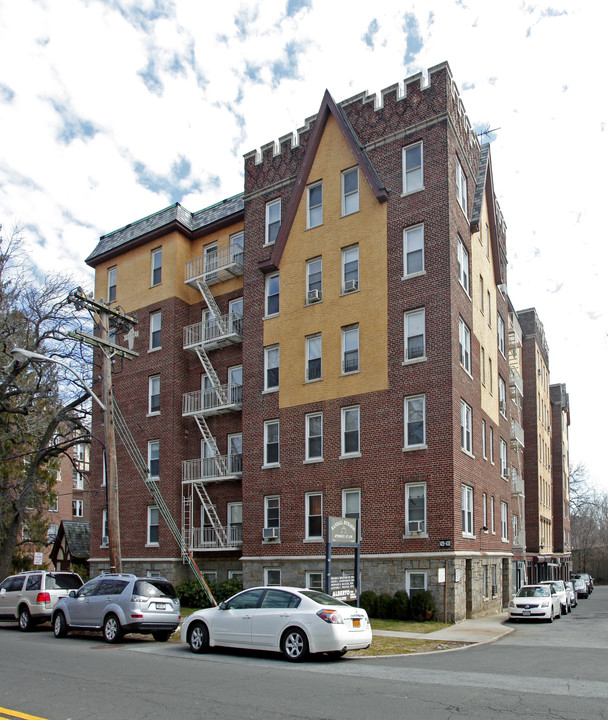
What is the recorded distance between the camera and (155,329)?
116 feet

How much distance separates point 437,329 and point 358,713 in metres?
18.3

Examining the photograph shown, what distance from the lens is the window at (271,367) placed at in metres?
30.5

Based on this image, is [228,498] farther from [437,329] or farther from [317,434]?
[437,329]

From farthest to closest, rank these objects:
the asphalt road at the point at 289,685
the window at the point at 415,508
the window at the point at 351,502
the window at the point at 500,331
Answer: the window at the point at 500,331 → the window at the point at 351,502 → the window at the point at 415,508 → the asphalt road at the point at 289,685

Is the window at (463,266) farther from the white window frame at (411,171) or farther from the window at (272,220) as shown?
the window at (272,220)

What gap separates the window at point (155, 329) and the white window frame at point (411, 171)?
13.5 meters

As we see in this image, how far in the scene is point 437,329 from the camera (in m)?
26.4

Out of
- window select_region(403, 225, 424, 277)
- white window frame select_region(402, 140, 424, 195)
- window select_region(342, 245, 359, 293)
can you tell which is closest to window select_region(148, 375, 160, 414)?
window select_region(342, 245, 359, 293)

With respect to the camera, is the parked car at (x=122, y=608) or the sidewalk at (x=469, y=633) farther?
the sidewalk at (x=469, y=633)

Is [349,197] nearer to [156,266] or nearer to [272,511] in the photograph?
[156,266]

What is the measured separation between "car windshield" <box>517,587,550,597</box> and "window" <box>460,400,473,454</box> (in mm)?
5852

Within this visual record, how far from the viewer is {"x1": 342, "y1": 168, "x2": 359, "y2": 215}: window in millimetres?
29694

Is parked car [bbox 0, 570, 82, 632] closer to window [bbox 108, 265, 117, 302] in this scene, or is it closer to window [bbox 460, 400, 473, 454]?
window [bbox 460, 400, 473, 454]

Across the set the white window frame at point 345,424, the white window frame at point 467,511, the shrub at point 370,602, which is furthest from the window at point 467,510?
the white window frame at point 345,424
